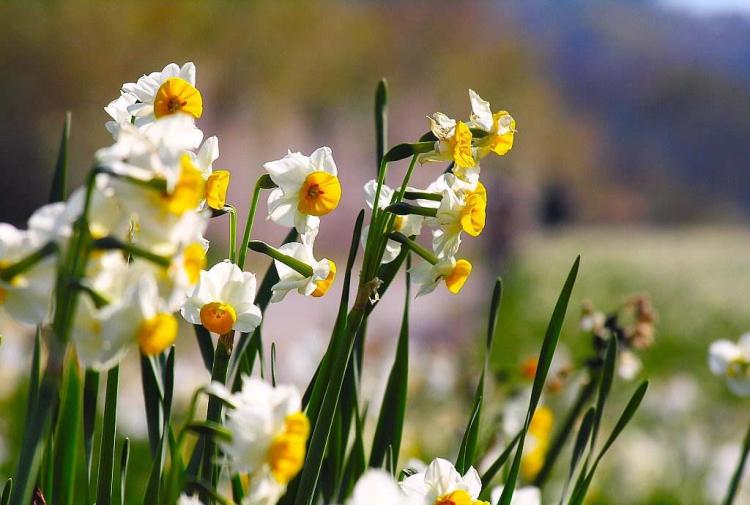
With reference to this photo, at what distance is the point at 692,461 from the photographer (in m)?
2.88

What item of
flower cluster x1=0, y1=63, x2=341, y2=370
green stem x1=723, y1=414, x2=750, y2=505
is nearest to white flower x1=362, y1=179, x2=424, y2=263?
flower cluster x1=0, y1=63, x2=341, y2=370

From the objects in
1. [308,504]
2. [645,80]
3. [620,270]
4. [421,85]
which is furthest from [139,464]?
[645,80]

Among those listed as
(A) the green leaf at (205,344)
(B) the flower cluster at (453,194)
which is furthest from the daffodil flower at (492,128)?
(A) the green leaf at (205,344)

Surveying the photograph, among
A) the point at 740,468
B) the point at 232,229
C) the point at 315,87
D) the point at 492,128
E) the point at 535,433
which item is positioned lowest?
the point at 535,433

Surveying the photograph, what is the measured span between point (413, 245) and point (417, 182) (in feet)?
35.1

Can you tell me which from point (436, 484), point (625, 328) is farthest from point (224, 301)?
point (625, 328)

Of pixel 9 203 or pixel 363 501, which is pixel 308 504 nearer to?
pixel 363 501

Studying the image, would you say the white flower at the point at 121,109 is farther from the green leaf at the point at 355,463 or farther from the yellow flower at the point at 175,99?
the green leaf at the point at 355,463

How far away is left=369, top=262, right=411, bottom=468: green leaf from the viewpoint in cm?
87

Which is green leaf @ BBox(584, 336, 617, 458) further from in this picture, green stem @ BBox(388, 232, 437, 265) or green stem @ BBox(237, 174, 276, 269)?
green stem @ BBox(237, 174, 276, 269)

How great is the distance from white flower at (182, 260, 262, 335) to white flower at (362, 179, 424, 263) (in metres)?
0.10

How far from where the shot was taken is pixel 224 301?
708mm

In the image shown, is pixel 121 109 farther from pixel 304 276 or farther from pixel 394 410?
pixel 394 410

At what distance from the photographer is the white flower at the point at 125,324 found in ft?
1.51
